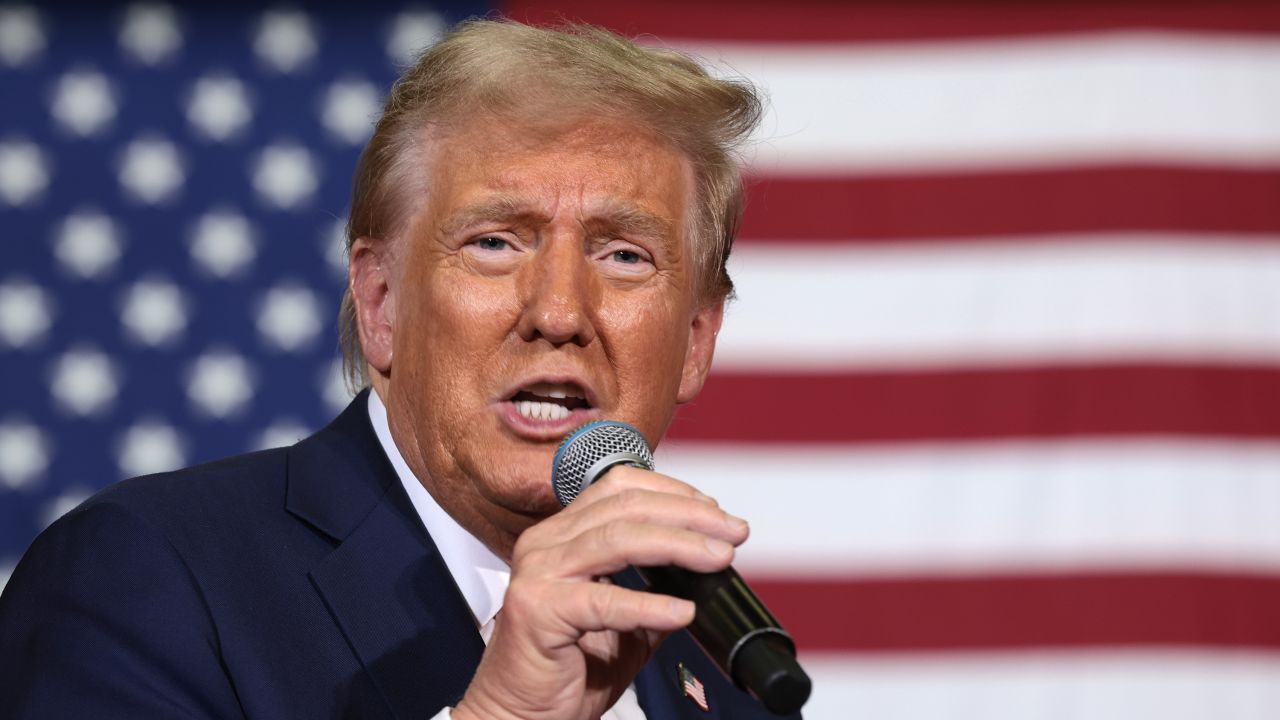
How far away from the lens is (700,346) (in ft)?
6.44

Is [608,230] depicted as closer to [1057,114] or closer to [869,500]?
[869,500]

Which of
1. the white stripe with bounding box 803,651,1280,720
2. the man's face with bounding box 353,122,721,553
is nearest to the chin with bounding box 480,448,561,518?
the man's face with bounding box 353,122,721,553

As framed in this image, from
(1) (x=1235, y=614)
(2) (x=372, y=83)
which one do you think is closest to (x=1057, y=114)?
(1) (x=1235, y=614)

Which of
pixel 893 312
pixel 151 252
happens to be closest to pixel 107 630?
pixel 151 252

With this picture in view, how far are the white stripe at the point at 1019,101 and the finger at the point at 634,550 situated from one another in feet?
8.14

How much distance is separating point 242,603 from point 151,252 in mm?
2184

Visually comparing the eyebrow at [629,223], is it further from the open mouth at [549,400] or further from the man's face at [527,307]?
the open mouth at [549,400]

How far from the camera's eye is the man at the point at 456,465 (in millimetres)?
1298

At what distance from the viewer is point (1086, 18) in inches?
138

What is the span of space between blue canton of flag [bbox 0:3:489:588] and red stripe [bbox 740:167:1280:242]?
106cm

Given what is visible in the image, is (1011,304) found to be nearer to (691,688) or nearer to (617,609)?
(691,688)

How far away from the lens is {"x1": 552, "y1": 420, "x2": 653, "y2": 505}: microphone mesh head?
125 cm

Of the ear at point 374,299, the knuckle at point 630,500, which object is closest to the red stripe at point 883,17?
the ear at point 374,299

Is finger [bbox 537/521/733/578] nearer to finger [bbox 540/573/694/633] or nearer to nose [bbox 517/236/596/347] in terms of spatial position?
finger [bbox 540/573/694/633]
